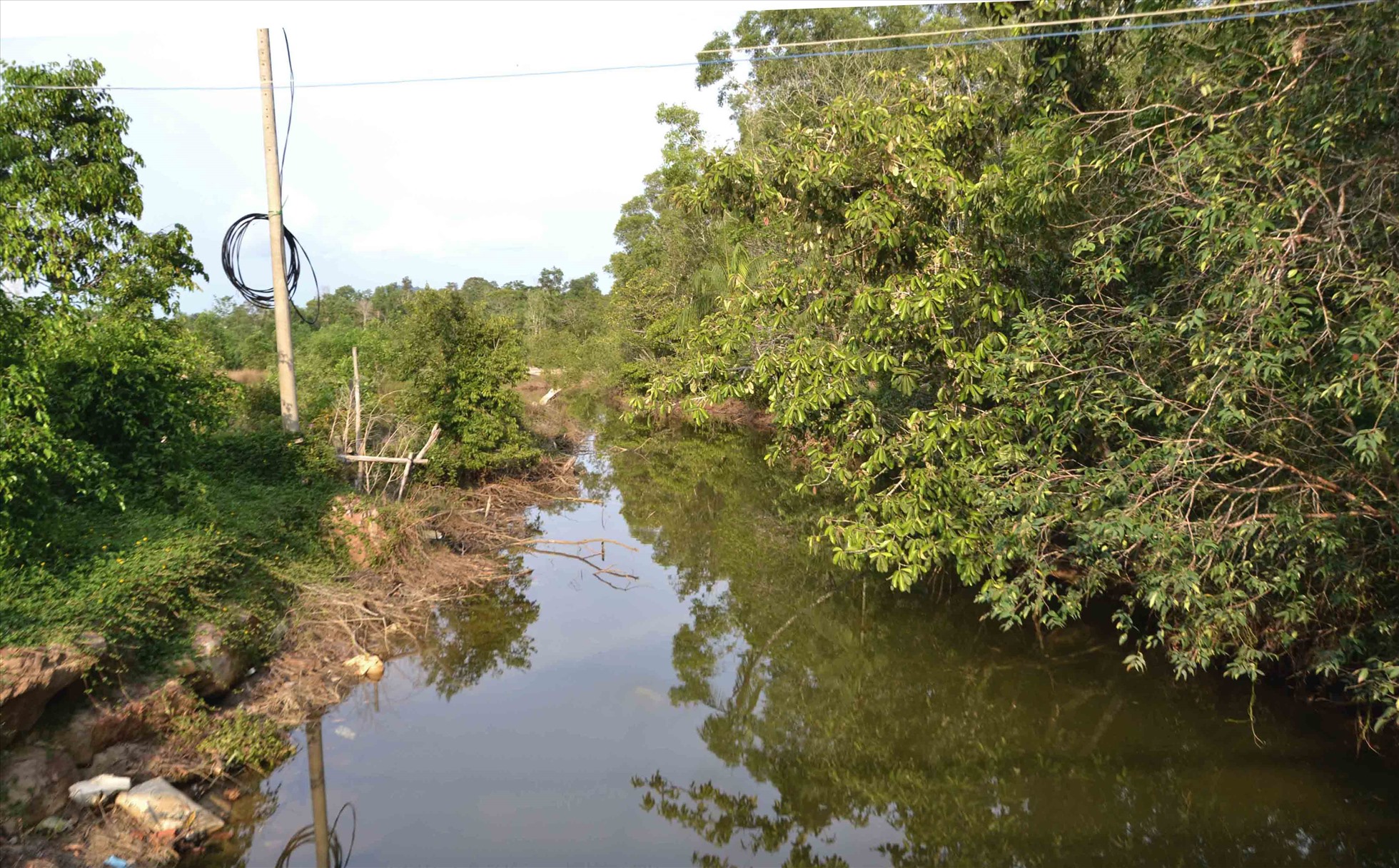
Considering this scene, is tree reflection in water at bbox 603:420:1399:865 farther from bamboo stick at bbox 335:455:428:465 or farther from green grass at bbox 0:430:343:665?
bamboo stick at bbox 335:455:428:465

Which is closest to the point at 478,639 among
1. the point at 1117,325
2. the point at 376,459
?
the point at 376,459

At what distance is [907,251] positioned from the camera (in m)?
7.91

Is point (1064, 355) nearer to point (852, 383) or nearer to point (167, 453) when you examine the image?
point (852, 383)

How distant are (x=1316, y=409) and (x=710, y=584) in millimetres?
7631

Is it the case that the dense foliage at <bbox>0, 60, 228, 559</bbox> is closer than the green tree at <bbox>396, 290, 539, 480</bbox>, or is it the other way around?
the dense foliage at <bbox>0, 60, 228, 559</bbox>

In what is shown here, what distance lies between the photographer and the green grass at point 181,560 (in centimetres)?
627

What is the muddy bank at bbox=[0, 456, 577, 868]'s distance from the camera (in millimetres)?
5352

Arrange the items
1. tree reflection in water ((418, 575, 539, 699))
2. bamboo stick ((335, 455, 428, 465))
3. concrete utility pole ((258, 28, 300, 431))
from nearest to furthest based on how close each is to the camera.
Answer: tree reflection in water ((418, 575, 539, 699)) → concrete utility pole ((258, 28, 300, 431)) → bamboo stick ((335, 455, 428, 465))

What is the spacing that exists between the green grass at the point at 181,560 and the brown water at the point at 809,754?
1446 mm

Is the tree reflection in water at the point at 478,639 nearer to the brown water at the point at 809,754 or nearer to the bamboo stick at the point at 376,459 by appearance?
the brown water at the point at 809,754

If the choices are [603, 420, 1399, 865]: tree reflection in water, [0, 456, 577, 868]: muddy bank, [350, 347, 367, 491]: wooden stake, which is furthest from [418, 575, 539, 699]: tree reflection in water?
[350, 347, 367, 491]: wooden stake

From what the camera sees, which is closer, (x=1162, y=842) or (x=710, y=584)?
(x=1162, y=842)

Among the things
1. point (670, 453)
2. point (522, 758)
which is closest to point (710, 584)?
point (522, 758)

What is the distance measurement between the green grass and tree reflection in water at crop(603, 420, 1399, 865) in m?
4.04
